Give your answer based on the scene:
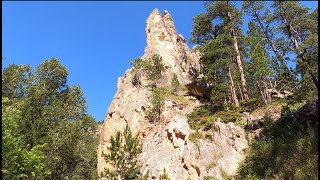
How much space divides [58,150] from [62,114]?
4885 millimetres

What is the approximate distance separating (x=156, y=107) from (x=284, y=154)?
19.7 meters

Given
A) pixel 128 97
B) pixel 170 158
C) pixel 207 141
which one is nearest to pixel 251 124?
pixel 207 141

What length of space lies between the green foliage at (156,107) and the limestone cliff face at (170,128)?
71 centimetres

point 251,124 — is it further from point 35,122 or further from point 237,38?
point 35,122

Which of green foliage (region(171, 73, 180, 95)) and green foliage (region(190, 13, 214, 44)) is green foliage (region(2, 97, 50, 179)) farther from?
green foliage (region(171, 73, 180, 95))

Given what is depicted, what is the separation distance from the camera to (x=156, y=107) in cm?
3106

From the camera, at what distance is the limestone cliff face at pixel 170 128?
57.7 ft

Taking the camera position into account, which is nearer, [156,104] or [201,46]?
[201,46]

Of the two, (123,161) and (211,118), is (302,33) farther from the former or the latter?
(123,161)

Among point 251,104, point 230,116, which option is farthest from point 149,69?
point 230,116

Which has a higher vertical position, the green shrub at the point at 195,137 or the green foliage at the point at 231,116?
the green foliage at the point at 231,116

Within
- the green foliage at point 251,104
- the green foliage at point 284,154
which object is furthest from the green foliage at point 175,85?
the green foliage at point 284,154

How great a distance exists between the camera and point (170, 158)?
70.1 feet

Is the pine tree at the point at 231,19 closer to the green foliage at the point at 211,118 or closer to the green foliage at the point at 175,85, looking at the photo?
the green foliage at the point at 211,118
